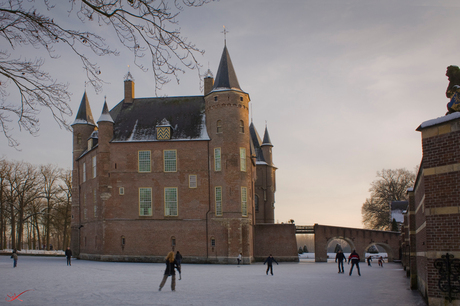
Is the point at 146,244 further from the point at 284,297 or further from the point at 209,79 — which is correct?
the point at 284,297

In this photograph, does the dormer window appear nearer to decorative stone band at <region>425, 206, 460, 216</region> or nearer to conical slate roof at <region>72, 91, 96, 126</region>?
conical slate roof at <region>72, 91, 96, 126</region>

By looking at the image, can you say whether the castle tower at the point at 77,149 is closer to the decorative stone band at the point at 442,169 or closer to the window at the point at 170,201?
the window at the point at 170,201

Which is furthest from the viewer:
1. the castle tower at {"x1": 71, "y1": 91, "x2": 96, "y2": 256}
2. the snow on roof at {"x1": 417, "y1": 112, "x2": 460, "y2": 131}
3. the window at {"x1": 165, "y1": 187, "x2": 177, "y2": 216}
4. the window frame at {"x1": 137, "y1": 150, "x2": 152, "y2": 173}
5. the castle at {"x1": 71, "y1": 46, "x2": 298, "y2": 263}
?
the castle tower at {"x1": 71, "y1": 91, "x2": 96, "y2": 256}

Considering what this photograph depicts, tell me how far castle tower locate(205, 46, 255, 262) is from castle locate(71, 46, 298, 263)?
0.29 feet

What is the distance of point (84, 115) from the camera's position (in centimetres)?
4934

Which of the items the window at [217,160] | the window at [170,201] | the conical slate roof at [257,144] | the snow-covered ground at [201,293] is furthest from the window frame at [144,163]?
the snow-covered ground at [201,293]

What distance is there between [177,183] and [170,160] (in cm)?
224

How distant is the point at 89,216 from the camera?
45.0 metres

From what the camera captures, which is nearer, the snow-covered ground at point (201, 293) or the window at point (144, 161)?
the snow-covered ground at point (201, 293)

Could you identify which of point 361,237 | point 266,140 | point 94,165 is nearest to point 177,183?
point 94,165

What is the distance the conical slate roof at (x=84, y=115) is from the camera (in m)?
48.9

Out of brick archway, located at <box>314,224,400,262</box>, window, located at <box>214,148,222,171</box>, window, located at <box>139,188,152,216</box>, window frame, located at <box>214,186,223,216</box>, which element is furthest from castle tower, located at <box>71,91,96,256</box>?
brick archway, located at <box>314,224,400,262</box>

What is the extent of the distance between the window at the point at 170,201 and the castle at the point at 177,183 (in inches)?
3.6

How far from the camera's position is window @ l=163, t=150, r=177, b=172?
41.6m
